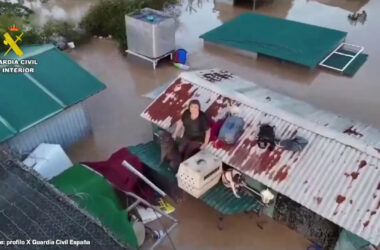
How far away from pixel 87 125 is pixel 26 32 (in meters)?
5.44

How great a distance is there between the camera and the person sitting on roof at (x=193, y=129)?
676 cm

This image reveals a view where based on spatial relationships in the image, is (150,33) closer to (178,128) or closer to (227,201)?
(178,128)

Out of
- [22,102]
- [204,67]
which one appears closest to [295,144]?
[22,102]

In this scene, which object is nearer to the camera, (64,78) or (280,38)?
(64,78)

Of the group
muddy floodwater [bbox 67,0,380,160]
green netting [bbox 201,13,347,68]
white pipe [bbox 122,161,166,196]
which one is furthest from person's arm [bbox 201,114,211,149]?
green netting [bbox 201,13,347,68]

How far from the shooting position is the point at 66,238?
154 inches

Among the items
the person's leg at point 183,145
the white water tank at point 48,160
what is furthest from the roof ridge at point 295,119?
the white water tank at point 48,160

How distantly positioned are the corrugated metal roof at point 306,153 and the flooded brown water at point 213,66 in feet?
4.15

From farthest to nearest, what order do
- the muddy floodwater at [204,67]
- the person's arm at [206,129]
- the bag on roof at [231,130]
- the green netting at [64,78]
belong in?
the muddy floodwater at [204,67] < the green netting at [64,78] < the person's arm at [206,129] < the bag on roof at [231,130]

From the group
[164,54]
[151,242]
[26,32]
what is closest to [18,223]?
[151,242]

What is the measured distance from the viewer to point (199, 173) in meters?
6.22

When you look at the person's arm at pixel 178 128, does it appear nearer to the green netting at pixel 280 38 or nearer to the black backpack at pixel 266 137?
the black backpack at pixel 266 137

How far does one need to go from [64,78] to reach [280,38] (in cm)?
761

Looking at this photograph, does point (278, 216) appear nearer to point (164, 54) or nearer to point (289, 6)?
point (164, 54)
